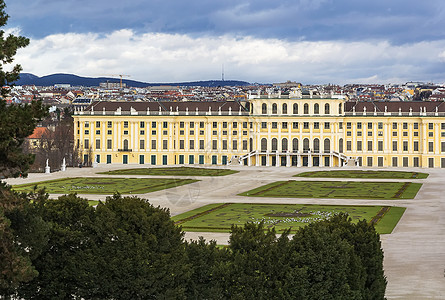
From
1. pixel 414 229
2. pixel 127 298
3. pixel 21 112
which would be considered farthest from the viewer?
pixel 414 229

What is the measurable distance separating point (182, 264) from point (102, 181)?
48822 mm

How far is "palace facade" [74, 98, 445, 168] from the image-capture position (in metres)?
100

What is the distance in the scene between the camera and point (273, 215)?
1636 inches

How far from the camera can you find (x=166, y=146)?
103m

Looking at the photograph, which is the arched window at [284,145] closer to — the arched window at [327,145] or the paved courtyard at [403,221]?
the arched window at [327,145]

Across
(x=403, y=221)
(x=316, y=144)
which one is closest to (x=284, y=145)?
(x=316, y=144)

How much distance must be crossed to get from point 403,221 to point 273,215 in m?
7.05

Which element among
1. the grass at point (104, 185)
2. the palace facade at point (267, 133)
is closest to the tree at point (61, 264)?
the grass at point (104, 185)

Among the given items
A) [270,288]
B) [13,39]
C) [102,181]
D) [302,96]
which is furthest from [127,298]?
[302,96]

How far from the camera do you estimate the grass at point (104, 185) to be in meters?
56.8

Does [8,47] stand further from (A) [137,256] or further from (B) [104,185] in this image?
(B) [104,185]

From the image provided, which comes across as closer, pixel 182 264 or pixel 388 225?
pixel 182 264

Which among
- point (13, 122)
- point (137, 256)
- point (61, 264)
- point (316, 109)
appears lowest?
point (61, 264)

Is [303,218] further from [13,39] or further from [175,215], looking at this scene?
[13,39]
